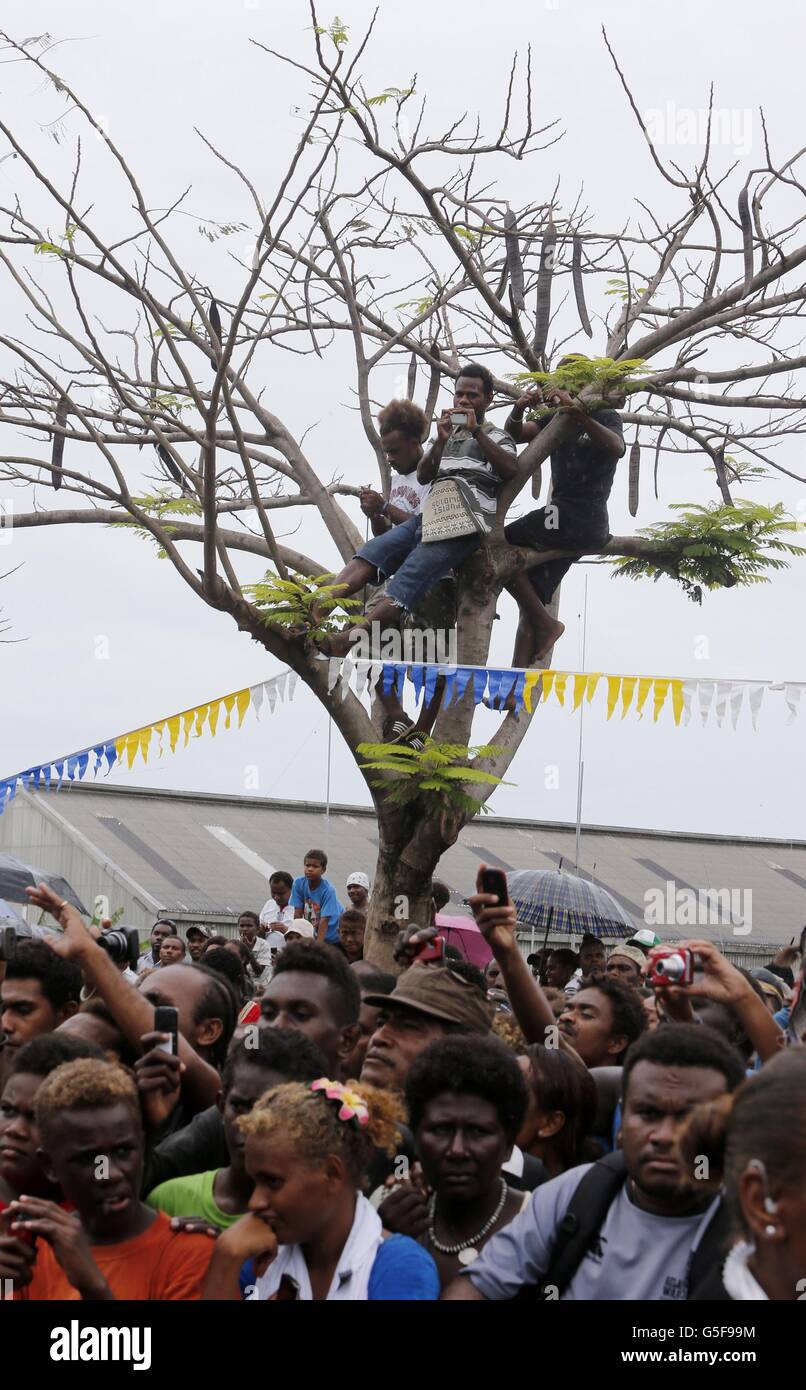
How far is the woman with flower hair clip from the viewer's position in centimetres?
338

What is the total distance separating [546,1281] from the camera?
132 inches

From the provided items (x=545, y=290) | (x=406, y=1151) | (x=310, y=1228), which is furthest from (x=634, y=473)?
(x=310, y=1228)

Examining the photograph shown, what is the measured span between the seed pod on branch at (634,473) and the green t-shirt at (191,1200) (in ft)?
22.9

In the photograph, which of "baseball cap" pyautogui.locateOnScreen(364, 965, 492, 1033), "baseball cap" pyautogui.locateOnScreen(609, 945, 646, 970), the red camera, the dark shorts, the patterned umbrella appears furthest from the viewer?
the patterned umbrella

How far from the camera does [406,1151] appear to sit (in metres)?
4.32

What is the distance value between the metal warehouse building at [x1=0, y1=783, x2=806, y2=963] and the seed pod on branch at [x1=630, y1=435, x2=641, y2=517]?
36.2 feet

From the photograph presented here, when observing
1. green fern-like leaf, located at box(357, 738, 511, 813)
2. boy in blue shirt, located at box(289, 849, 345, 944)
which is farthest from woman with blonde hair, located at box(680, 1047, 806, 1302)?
boy in blue shirt, located at box(289, 849, 345, 944)

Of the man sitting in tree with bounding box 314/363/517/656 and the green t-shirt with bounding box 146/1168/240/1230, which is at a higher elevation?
the man sitting in tree with bounding box 314/363/517/656

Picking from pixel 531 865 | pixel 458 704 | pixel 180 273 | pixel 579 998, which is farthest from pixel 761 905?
pixel 579 998

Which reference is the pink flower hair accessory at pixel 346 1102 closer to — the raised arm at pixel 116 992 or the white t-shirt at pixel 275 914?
the raised arm at pixel 116 992

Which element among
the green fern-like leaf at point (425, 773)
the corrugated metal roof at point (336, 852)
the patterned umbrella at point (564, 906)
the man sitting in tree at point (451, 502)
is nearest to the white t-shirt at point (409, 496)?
the man sitting in tree at point (451, 502)

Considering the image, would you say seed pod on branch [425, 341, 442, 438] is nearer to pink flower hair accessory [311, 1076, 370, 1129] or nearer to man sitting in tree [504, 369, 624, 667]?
man sitting in tree [504, 369, 624, 667]

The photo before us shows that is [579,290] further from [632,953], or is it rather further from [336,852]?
[336,852]

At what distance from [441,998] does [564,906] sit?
7773 mm
